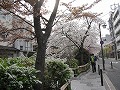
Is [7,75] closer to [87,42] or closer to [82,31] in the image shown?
[82,31]

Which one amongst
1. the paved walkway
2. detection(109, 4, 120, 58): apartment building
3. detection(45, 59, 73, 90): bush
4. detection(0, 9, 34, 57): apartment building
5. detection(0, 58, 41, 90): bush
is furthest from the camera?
detection(109, 4, 120, 58): apartment building

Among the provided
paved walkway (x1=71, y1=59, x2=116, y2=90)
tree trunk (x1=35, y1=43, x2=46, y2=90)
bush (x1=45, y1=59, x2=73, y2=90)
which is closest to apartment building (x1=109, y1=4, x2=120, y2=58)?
paved walkway (x1=71, y1=59, x2=116, y2=90)

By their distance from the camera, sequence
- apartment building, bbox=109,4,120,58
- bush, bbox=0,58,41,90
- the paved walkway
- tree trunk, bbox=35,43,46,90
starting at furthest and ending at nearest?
apartment building, bbox=109,4,120,58 → the paved walkway → tree trunk, bbox=35,43,46,90 → bush, bbox=0,58,41,90

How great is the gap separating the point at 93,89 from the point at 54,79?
3311 mm

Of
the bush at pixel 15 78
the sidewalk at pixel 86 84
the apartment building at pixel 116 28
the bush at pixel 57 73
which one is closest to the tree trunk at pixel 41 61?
the bush at pixel 57 73

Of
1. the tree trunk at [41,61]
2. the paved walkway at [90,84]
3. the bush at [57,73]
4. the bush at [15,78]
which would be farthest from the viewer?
the paved walkway at [90,84]

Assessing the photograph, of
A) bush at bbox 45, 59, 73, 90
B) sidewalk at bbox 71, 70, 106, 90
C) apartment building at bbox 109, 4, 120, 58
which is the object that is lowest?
sidewalk at bbox 71, 70, 106, 90

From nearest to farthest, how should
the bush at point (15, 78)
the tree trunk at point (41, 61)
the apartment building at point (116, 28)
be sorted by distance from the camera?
1. the bush at point (15, 78)
2. the tree trunk at point (41, 61)
3. the apartment building at point (116, 28)

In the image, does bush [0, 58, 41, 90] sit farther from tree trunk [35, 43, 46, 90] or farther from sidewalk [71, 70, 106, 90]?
sidewalk [71, 70, 106, 90]

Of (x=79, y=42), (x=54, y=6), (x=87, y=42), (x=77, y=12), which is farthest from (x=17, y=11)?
(x=87, y=42)

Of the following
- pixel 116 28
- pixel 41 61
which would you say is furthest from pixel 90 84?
pixel 116 28

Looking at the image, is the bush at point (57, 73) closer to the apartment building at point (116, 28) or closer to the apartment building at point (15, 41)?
the apartment building at point (15, 41)

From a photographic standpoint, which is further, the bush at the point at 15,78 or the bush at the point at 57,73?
the bush at the point at 57,73

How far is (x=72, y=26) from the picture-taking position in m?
29.5
